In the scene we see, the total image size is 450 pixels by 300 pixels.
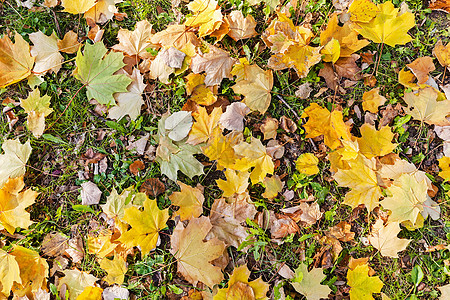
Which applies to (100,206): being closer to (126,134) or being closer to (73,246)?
(73,246)

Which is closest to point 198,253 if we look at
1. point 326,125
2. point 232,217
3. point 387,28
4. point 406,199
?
point 232,217

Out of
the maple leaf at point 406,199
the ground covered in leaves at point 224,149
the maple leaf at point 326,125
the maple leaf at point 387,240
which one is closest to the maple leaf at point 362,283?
the ground covered in leaves at point 224,149

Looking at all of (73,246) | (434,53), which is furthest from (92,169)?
(434,53)

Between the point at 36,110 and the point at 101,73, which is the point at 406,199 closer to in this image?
the point at 101,73

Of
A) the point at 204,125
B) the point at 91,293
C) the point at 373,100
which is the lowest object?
the point at 91,293

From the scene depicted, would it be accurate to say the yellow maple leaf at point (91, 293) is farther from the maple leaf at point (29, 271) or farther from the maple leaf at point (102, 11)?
the maple leaf at point (102, 11)

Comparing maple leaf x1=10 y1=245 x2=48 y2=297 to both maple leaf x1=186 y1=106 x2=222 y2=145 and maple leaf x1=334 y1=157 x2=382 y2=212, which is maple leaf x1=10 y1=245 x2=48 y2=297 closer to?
maple leaf x1=186 y1=106 x2=222 y2=145

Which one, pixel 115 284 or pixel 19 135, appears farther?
pixel 19 135
